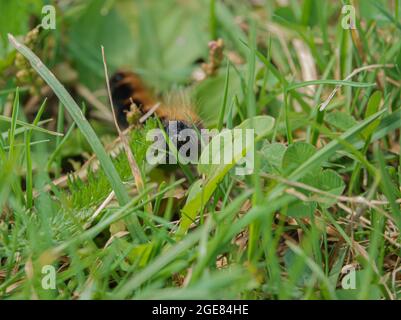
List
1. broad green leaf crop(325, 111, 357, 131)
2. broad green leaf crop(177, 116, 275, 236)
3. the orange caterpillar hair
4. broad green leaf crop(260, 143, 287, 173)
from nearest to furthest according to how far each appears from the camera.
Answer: broad green leaf crop(177, 116, 275, 236)
broad green leaf crop(260, 143, 287, 173)
broad green leaf crop(325, 111, 357, 131)
the orange caterpillar hair

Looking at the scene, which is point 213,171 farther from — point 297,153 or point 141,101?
point 141,101

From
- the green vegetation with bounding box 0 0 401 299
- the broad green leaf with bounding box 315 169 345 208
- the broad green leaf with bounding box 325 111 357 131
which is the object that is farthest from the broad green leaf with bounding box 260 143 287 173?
the broad green leaf with bounding box 325 111 357 131

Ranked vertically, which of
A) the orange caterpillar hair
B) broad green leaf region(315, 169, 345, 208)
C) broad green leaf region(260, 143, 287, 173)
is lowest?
broad green leaf region(315, 169, 345, 208)

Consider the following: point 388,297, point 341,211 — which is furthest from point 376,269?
point 341,211

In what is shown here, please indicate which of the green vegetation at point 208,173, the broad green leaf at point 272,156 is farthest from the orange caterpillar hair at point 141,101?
the broad green leaf at point 272,156

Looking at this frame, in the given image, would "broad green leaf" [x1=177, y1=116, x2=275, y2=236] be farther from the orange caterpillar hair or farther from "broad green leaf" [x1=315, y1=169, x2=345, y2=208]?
the orange caterpillar hair

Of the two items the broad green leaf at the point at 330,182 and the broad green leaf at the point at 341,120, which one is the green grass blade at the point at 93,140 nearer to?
the broad green leaf at the point at 330,182

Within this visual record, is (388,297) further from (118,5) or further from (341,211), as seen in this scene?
(118,5)

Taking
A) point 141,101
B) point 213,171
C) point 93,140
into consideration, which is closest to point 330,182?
point 213,171
